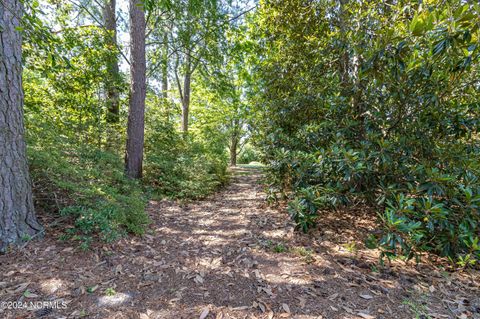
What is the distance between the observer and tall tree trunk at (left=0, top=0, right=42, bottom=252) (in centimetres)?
193

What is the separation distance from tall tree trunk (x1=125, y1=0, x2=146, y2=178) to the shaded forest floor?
2231 millimetres

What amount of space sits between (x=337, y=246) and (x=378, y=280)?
23.2 inches

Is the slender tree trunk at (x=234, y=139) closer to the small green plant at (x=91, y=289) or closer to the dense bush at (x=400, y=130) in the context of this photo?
the dense bush at (x=400, y=130)

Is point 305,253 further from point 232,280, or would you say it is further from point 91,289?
point 91,289

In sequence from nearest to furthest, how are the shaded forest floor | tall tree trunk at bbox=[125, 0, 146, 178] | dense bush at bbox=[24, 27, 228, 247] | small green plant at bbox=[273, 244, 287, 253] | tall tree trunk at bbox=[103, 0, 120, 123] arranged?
the shaded forest floor → small green plant at bbox=[273, 244, 287, 253] → dense bush at bbox=[24, 27, 228, 247] → tall tree trunk at bbox=[125, 0, 146, 178] → tall tree trunk at bbox=[103, 0, 120, 123]

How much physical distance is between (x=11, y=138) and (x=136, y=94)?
271cm

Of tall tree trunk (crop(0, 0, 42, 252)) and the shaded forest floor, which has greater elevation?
tall tree trunk (crop(0, 0, 42, 252))

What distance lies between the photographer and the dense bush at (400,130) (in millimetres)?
1892

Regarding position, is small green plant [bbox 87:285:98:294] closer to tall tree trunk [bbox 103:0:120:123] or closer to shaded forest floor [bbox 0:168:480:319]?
shaded forest floor [bbox 0:168:480:319]

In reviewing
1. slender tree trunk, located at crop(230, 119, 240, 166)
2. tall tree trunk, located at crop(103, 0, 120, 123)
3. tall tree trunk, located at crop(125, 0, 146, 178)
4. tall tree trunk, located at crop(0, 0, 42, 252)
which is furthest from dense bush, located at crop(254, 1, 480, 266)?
slender tree trunk, located at crop(230, 119, 240, 166)

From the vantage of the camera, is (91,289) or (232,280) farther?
(232,280)

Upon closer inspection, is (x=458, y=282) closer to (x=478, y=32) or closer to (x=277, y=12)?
(x=478, y=32)

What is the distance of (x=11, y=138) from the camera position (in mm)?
2014

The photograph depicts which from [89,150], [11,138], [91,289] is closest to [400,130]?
[91,289]
